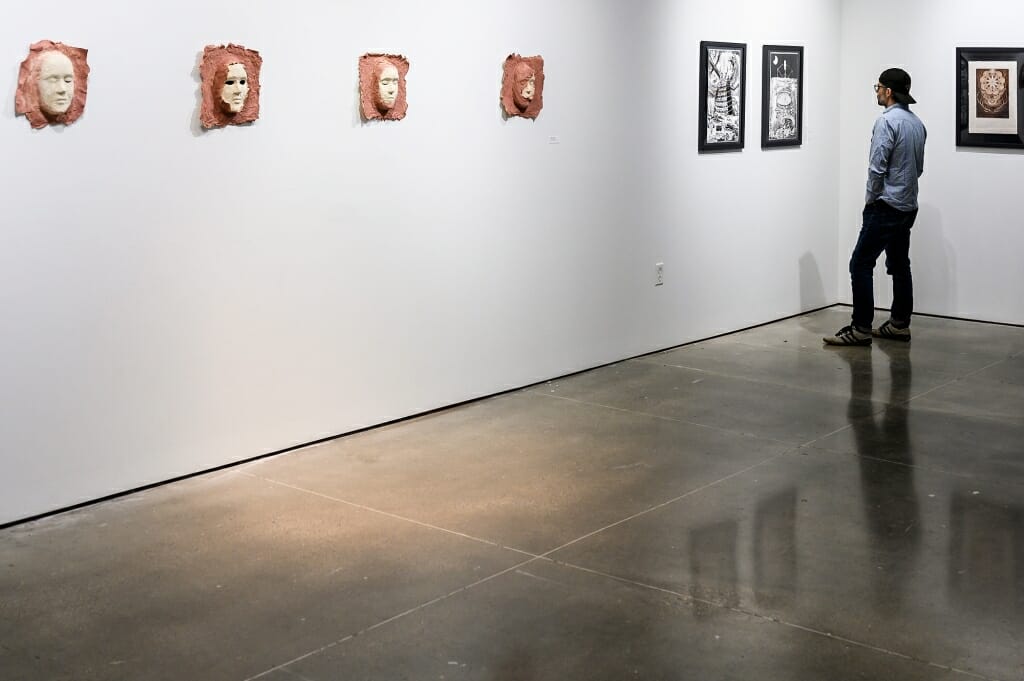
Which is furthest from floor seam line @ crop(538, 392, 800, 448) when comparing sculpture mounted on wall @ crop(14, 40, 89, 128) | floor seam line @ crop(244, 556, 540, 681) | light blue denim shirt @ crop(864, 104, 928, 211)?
sculpture mounted on wall @ crop(14, 40, 89, 128)

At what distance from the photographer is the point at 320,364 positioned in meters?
6.17

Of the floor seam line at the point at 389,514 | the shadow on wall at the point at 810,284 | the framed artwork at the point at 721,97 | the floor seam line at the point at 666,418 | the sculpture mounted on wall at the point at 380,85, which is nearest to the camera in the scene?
the floor seam line at the point at 389,514

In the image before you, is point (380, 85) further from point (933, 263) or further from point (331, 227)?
point (933, 263)

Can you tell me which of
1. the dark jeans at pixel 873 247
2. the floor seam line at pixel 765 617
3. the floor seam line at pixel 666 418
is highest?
the dark jeans at pixel 873 247

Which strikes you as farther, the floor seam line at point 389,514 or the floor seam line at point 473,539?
the floor seam line at point 389,514

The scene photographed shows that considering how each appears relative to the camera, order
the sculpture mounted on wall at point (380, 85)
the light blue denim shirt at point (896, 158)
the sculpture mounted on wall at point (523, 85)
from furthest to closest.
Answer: the light blue denim shirt at point (896, 158) < the sculpture mounted on wall at point (523, 85) < the sculpture mounted on wall at point (380, 85)

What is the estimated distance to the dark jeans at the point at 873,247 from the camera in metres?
8.46

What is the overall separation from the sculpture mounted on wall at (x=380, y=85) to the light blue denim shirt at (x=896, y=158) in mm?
3522

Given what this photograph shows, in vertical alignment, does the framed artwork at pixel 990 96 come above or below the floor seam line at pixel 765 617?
above

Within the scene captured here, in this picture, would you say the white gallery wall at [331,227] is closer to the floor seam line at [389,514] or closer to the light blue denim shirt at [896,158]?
the floor seam line at [389,514]

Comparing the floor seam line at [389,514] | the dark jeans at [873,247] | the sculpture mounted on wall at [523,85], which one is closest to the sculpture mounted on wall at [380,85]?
the sculpture mounted on wall at [523,85]

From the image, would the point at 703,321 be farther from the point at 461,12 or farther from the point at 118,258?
the point at 118,258

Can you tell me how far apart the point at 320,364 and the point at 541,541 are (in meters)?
1.81

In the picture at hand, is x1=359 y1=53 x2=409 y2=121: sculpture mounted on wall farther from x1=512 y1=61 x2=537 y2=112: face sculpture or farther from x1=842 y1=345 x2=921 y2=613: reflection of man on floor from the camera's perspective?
x1=842 y1=345 x2=921 y2=613: reflection of man on floor
